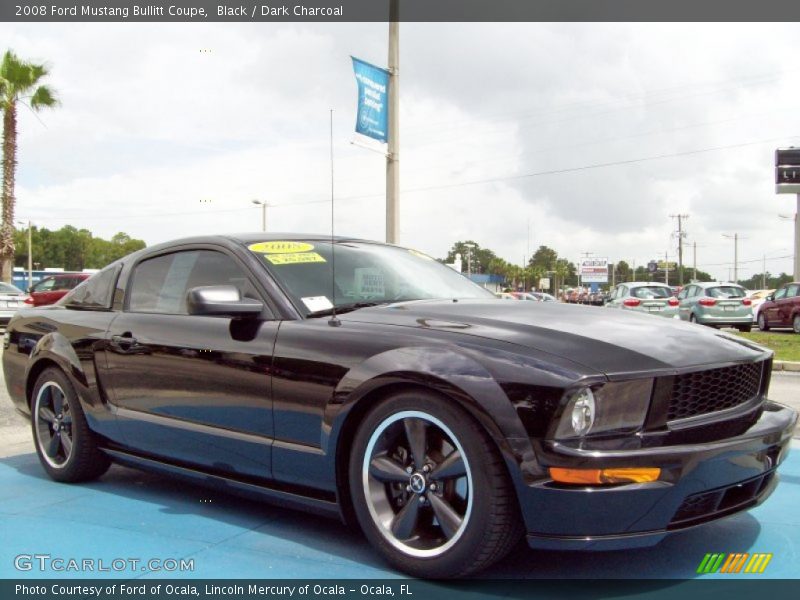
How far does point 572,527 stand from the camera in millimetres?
2699

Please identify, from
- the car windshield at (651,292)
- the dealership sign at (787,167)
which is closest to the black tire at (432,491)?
the car windshield at (651,292)

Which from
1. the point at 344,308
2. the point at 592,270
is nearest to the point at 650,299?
the point at 344,308

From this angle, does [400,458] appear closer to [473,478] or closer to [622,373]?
[473,478]

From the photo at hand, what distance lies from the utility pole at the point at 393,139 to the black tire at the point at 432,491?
11.3 metres

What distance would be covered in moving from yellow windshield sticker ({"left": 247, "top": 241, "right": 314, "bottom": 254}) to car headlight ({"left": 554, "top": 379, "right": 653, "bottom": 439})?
5.78 ft

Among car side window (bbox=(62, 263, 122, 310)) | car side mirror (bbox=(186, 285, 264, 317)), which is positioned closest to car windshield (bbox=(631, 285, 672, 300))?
car side window (bbox=(62, 263, 122, 310))

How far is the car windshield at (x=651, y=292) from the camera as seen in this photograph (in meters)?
23.5

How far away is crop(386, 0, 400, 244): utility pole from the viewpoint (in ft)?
46.2

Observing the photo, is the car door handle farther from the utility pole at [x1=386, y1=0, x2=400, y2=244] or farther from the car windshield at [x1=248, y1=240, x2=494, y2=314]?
the utility pole at [x1=386, y1=0, x2=400, y2=244]

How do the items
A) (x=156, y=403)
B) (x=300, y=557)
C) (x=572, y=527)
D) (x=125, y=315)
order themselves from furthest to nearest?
(x=125, y=315), (x=156, y=403), (x=300, y=557), (x=572, y=527)

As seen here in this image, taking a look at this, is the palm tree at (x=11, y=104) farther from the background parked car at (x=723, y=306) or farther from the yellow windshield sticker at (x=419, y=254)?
the yellow windshield sticker at (x=419, y=254)

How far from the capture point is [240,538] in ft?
11.7

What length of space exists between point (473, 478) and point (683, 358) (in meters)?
0.88

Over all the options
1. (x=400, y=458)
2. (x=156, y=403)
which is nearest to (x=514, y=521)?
(x=400, y=458)
